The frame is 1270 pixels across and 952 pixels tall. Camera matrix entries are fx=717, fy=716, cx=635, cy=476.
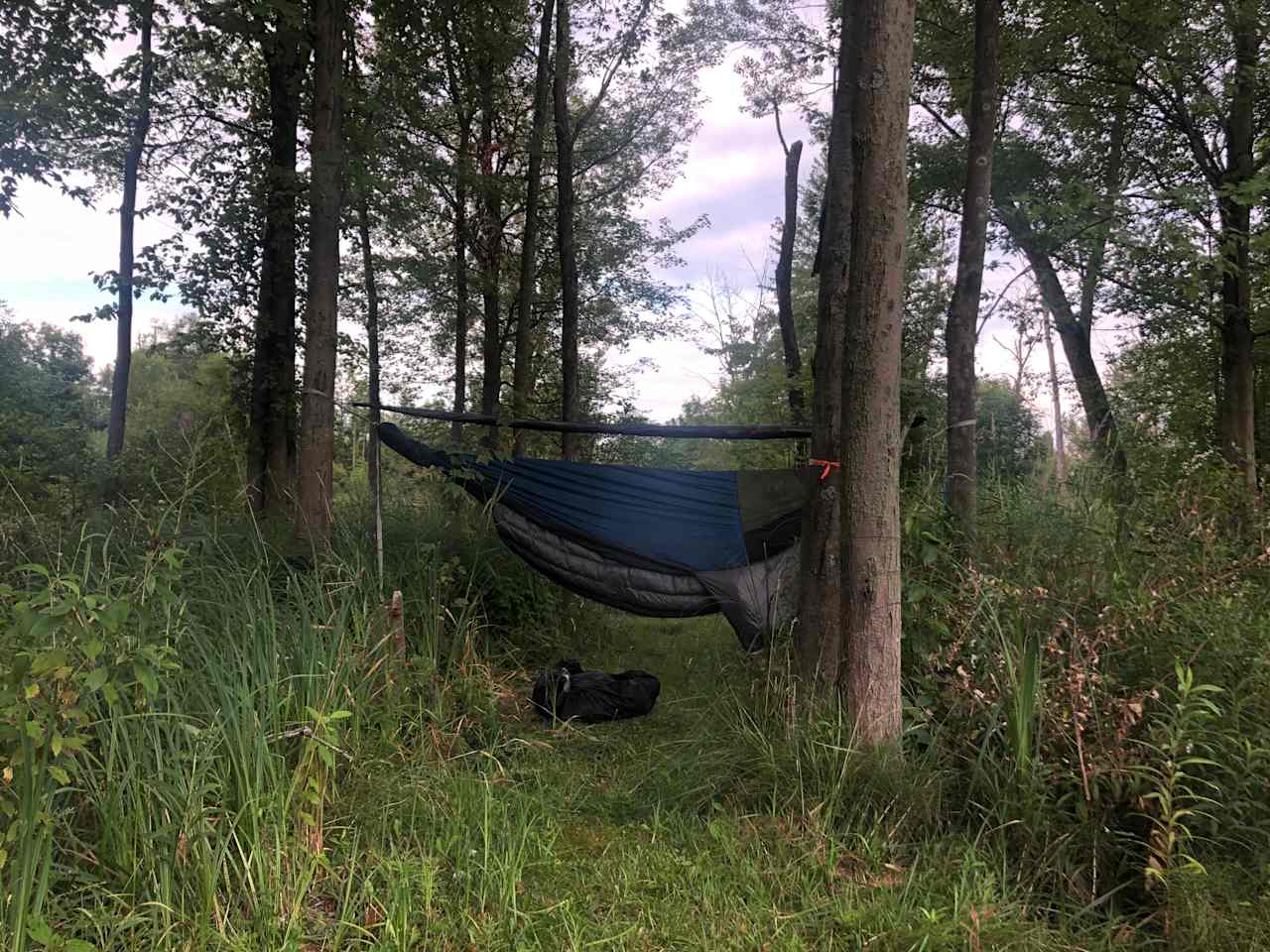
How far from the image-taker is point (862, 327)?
2031mm

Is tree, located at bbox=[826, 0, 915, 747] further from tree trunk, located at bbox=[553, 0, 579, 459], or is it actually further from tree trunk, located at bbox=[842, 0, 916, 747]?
tree trunk, located at bbox=[553, 0, 579, 459]

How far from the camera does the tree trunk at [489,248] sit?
8570 millimetres

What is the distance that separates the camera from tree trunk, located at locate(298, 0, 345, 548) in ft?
11.1

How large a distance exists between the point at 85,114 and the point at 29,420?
3.82 meters

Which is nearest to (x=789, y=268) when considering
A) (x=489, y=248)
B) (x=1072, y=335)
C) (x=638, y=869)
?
(x=1072, y=335)

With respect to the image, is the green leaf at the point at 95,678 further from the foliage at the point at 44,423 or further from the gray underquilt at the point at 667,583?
the foliage at the point at 44,423

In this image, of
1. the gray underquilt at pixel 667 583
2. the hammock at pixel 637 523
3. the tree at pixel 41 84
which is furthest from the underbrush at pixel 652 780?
the tree at pixel 41 84

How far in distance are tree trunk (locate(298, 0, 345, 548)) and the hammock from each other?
39 cm

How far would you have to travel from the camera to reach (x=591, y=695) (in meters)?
2.82

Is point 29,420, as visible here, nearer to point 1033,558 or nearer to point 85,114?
point 85,114

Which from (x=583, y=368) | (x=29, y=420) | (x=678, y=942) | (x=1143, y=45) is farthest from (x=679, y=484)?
(x=583, y=368)

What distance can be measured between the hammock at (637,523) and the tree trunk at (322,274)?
0.39m

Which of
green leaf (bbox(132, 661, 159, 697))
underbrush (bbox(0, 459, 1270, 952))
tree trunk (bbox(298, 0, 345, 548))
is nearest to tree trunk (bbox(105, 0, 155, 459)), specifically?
tree trunk (bbox(298, 0, 345, 548))

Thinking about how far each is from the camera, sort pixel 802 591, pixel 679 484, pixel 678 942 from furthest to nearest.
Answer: pixel 679 484
pixel 802 591
pixel 678 942
